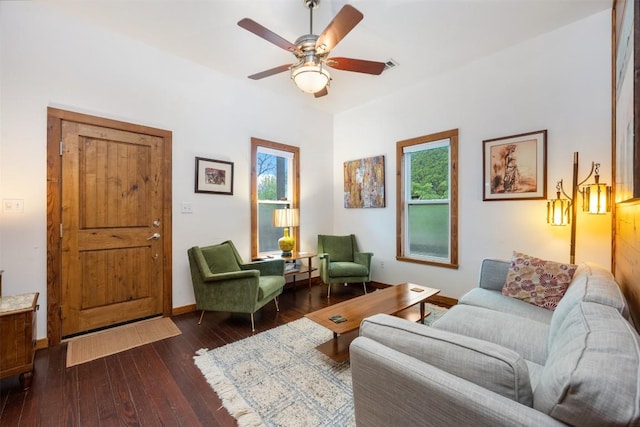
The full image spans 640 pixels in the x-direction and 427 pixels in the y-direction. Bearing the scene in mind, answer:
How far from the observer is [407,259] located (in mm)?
3936

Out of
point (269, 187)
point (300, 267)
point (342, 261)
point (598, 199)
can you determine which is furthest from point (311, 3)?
point (342, 261)

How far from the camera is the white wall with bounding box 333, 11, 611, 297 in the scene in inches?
100

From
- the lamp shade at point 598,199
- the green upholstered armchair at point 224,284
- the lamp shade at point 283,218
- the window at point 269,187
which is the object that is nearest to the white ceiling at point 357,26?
the window at point 269,187

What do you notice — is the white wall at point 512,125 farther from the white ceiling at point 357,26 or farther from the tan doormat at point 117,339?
the tan doormat at point 117,339

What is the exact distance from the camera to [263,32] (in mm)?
2008

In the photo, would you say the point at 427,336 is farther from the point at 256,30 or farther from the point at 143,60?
the point at 143,60

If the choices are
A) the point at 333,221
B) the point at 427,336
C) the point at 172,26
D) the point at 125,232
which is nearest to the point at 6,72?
the point at 172,26

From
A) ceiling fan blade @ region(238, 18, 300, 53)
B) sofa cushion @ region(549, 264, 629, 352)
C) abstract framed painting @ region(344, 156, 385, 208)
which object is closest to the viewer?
sofa cushion @ region(549, 264, 629, 352)

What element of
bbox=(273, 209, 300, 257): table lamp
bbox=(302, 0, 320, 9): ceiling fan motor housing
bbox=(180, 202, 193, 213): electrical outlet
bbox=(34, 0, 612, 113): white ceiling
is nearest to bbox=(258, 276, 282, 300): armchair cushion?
bbox=(273, 209, 300, 257): table lamp

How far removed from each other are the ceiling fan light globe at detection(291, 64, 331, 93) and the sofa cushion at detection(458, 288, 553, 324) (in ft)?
7.37

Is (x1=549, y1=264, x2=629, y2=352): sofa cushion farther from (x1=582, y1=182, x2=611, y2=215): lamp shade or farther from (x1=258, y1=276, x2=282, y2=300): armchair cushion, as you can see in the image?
(x1=258, y1=276, x2=282, y2=300): armchair cushion

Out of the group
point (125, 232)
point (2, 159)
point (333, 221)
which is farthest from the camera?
point (333, 221)

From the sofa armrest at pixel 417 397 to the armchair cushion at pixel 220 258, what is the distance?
243cm

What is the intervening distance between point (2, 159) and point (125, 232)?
3.49ft
